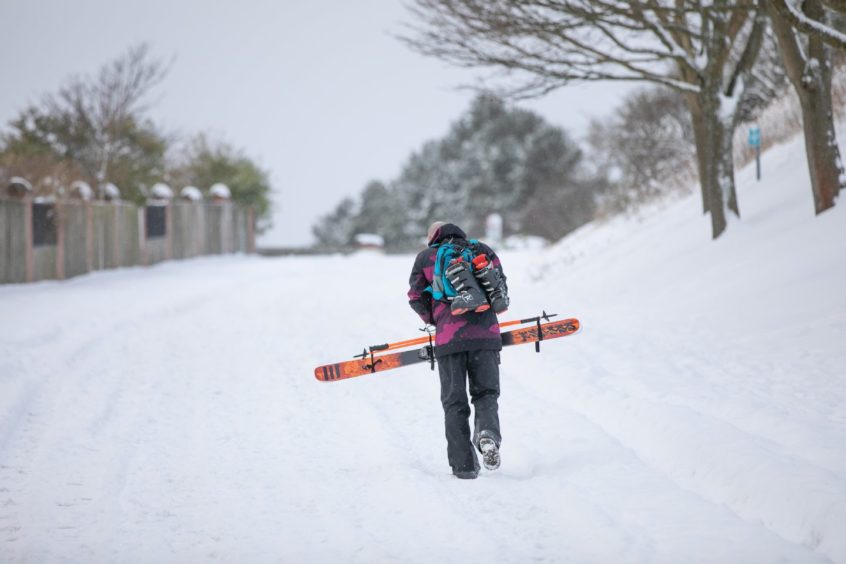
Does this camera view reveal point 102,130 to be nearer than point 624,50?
No

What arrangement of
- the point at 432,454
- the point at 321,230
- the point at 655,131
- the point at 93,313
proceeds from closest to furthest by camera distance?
the point at 432,454, the point at 93,313, the point at 655,131, the point at 321,230

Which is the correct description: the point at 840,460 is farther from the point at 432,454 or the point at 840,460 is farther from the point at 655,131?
the point at 655,131

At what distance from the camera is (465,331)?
6.33m

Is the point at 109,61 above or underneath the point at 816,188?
above

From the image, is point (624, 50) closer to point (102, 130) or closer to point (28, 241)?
point (28, 241)

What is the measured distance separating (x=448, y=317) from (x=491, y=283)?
42cm

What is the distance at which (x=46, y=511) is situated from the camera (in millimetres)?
5594

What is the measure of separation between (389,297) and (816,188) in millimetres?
8195

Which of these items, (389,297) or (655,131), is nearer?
(389,297)

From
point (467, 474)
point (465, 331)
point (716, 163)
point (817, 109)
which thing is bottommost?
point (467, 474)

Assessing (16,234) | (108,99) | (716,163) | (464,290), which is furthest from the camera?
(108,99)

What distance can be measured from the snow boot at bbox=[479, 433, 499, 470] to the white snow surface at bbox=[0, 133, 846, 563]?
5.9 inches

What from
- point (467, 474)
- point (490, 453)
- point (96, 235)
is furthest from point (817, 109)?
point (96, 235)

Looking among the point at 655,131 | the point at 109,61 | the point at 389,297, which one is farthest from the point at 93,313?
the point at 109,61
